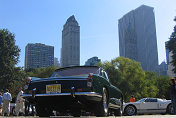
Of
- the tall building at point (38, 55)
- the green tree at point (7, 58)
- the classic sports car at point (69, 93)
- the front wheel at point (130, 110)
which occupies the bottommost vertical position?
the front wheel at point (130, 110)

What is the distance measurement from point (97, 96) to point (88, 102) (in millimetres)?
364

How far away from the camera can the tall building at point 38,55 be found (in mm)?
168750

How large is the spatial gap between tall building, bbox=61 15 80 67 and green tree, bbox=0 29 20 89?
135377mm

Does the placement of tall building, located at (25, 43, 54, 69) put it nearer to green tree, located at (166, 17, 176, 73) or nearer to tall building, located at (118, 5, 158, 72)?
tall building, located at (118, 5, 158, 72)

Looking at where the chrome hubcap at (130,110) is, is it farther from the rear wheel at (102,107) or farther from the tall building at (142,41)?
the tall building at (142,41)

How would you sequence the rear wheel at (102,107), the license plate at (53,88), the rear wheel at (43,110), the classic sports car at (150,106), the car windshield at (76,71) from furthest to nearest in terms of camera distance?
the classic sports car at (150,106) < the car windshield at (76,71) < the rear wheel at (43,110) < the rear wheel at (102,107) < the license plate at (53,88)

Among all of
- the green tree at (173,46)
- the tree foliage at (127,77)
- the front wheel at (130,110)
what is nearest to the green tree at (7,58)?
the tree foliage at (127,77)

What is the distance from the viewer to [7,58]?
37406 mm

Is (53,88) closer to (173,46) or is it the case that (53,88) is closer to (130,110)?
(130,110)

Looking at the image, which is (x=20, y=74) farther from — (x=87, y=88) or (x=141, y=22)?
(x=141, y=22)

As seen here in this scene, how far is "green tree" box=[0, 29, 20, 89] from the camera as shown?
36.8m

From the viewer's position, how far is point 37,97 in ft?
21.6

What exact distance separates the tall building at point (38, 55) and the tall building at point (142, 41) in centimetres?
5821

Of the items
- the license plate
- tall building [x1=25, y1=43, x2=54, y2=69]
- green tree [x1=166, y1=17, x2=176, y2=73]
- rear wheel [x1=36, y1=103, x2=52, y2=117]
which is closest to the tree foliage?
green tree [x1=166, y1=17, x2=176, y2=73]
